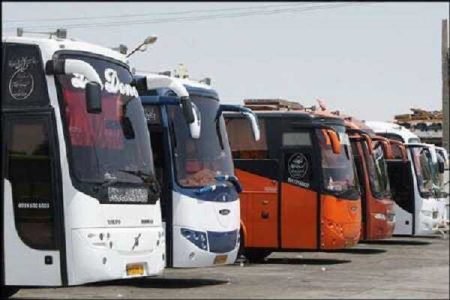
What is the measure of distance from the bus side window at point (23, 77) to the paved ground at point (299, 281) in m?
2.88

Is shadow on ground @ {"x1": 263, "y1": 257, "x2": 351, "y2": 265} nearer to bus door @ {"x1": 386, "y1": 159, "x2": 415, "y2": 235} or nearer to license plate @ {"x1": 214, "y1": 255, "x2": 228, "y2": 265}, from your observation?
bus door @ {"x1": 386, "y1": 159, "x2": 415, "y2": 235}

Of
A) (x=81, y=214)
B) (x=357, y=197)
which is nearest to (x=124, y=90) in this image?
(x=81, y=214)

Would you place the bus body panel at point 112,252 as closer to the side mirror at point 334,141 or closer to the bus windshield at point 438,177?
the side mirror at point 334,141

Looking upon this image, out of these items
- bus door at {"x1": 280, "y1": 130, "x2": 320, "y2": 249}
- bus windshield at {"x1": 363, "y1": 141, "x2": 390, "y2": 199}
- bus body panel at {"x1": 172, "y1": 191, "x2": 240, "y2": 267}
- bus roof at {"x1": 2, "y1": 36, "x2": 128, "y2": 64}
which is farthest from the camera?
bus windshield at {"x1": 363, "y1": 141, "x2": 390, "y2": 199}

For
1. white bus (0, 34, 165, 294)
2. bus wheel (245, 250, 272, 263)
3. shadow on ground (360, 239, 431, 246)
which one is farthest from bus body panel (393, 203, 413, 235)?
white bus (0, 34, 165, 294)

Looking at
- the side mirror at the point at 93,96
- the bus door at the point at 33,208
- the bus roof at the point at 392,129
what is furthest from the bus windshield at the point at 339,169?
the bus door at the point at 33,208

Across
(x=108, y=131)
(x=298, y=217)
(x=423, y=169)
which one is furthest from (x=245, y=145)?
(x=423, y=169)

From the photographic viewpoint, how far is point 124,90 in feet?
34.9

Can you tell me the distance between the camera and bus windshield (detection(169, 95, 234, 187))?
1251cm

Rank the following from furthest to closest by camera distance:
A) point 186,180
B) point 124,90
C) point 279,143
A: point 279,143 < point 186,180 < point 124,90

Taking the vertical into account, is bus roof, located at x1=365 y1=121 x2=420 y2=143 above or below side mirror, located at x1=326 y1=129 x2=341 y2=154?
above

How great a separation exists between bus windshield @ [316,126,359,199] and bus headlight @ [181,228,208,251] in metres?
4.78

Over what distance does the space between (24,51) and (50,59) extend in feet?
1.18

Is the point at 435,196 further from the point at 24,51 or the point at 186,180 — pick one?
the point at 24,51
